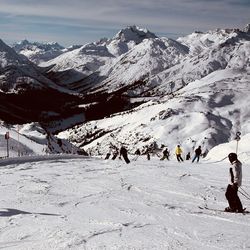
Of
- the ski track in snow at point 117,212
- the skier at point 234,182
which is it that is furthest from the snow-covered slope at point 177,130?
the skier at point 234,182

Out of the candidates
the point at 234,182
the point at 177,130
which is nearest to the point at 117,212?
the point at 234,182

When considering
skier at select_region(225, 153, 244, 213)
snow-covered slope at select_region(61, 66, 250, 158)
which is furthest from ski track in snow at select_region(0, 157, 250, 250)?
snow-covered slope at select_region(61, 66, 250, 158)

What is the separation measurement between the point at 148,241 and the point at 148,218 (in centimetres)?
285

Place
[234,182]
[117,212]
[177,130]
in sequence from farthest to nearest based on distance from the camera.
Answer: [177,130] < [234,182] < [117,212]

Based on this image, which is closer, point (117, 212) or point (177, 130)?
point (117, 212)

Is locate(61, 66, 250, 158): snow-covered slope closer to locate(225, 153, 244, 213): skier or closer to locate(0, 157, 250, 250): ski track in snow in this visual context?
locate(0, 157, 250, 250): ski track in snow

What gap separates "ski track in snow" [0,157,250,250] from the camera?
39.5ft

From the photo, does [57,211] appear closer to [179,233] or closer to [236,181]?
[179,233]

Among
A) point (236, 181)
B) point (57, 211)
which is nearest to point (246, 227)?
point (236, 181)

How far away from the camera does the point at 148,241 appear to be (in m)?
12.0

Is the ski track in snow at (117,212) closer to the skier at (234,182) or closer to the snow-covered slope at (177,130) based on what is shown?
the skier at (234,182)

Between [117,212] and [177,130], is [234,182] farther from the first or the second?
[177,130]

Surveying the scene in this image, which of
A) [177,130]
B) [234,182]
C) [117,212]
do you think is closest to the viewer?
[117,212]

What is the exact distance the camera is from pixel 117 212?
15781 mm
